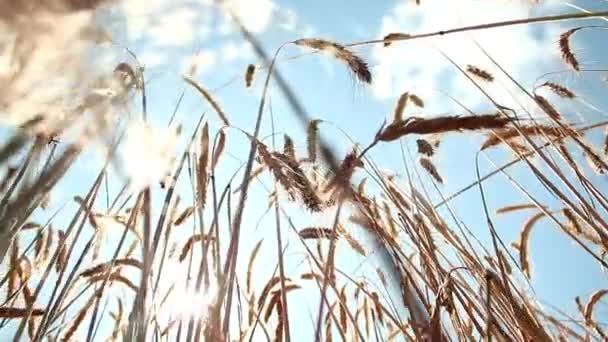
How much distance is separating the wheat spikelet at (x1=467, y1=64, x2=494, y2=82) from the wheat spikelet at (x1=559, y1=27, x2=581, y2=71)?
30 centimetres

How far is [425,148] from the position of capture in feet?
8.05

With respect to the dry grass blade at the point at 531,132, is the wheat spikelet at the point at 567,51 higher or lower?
higher

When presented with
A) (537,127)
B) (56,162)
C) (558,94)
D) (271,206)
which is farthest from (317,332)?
(558,94)

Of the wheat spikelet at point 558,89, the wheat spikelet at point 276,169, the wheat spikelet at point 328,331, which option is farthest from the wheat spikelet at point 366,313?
the wheat spikelet at point 558,89

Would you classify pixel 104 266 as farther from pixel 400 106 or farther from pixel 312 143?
pixel 400 106

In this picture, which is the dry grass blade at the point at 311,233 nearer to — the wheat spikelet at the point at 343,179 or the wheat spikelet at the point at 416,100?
the wheat spikelet at the point at 343,179

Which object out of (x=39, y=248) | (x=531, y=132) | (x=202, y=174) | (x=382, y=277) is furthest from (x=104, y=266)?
(x=531, y=132)

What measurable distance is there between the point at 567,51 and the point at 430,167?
2.39 feet

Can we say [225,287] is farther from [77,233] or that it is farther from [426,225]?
[426,225]

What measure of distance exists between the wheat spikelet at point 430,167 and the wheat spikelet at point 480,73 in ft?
1.35

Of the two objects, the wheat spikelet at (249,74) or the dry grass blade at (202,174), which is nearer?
the dry grass blade at (202,174)

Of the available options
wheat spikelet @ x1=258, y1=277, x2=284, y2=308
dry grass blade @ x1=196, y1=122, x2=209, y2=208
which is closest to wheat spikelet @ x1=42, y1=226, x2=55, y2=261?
dry grass blade @ x1=196, y1=122, x2=209, y2=208

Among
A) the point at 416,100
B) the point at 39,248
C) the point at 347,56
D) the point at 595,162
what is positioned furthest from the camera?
the point at 416,100

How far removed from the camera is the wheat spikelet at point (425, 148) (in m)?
2.44
